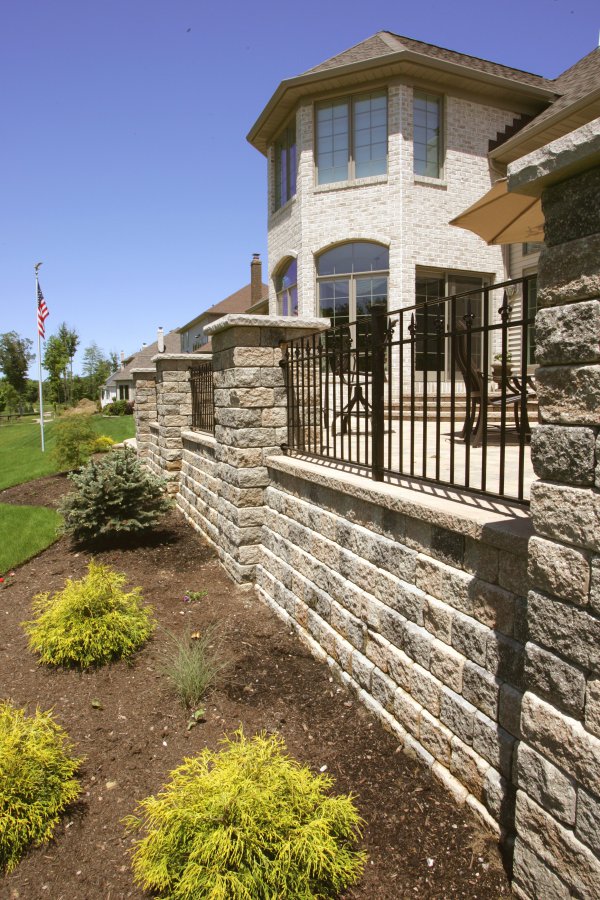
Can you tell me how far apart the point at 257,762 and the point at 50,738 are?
1.24m

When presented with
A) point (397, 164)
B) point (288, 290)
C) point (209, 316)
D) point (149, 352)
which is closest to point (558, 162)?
point (397, 164)

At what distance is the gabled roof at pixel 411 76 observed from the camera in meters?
12.1

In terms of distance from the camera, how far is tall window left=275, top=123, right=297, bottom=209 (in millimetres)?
14086

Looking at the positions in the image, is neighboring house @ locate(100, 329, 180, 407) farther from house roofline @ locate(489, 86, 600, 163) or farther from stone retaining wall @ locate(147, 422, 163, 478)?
house roofline @ locate(489, 86, 600, 163)

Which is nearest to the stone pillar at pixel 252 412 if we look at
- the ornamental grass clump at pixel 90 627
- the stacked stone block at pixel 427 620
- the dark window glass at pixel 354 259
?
the stacked stone block at pixel 427 620

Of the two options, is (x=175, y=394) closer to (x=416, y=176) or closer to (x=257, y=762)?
(x=416, y=176)

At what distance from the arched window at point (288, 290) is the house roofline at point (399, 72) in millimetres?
3568

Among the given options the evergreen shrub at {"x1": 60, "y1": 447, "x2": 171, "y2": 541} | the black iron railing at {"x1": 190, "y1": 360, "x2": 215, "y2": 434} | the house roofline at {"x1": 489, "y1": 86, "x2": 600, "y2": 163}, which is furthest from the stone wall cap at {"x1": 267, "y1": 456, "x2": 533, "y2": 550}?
the house roofline at {"x1": 489, "y1": 86, "x2": 600, "y2": 163}

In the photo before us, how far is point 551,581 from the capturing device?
6.89ft

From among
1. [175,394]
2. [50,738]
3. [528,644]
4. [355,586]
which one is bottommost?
[50,738]

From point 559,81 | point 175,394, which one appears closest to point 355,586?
point 175,394

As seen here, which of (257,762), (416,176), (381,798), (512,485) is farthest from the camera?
(416,176)

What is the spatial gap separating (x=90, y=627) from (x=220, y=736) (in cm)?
152

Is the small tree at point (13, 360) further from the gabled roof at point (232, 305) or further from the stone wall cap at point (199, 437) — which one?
the stone wall cap at point (199, 437)
